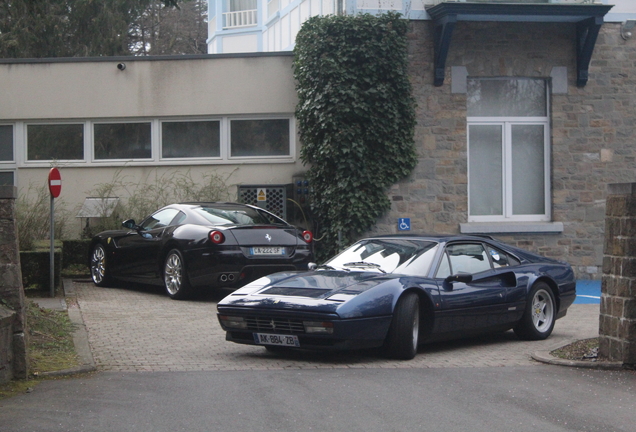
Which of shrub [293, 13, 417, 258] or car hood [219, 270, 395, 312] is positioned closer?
car hood [219, 270, 395, 312]

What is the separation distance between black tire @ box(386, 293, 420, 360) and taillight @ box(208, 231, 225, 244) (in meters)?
4.78

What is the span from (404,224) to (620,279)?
29.6 feet

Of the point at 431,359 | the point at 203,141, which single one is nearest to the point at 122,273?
the point at 203,141

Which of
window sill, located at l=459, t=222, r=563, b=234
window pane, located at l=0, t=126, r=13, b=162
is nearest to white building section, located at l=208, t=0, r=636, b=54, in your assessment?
window sill, located at l=459, t=222, r=563, b=234

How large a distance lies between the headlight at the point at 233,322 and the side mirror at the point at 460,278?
7.13 feet

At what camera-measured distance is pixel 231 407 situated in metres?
6.29

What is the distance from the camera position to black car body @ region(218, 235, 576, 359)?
8102 millimetres

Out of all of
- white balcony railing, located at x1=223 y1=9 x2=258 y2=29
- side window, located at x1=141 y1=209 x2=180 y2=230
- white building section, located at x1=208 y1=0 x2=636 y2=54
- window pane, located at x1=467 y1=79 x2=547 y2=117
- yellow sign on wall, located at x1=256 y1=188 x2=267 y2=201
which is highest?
white balcony railing, located at x1=223 y1=9 x2=258 y2=29

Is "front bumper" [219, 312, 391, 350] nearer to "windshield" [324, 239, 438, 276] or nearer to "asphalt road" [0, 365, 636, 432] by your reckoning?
"asphalt road" [0, 365, 636, 432]

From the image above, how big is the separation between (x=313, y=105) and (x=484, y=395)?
35.9ft

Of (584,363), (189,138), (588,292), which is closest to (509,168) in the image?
(588,292)

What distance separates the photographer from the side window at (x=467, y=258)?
9523 millimetres

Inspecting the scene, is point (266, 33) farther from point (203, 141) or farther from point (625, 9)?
point (625, 9)

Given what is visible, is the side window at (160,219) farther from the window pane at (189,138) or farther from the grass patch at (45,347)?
the window pane at (189,138)
